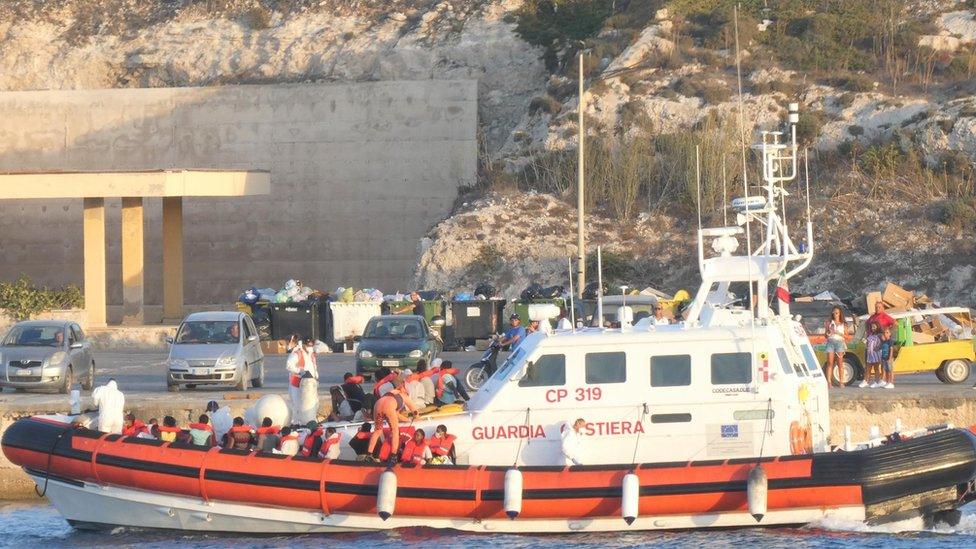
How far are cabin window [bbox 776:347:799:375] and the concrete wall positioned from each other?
1268 inches

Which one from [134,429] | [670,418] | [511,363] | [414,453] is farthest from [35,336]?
[670,418]

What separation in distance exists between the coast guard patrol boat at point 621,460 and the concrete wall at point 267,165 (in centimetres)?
3143

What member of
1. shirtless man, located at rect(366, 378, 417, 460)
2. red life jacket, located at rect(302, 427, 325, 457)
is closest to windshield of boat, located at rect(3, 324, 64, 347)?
red life jacket, located at rect(302, 427, 325, 457)

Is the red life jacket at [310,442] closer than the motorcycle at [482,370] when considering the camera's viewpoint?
Yes

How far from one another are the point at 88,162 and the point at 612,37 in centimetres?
1794

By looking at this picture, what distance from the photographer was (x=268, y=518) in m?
18.8

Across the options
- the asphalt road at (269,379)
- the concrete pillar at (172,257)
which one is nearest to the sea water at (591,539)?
the asphalt road at (269,379)

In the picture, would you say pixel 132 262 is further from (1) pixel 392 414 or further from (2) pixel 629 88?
(1) pixel 392 414

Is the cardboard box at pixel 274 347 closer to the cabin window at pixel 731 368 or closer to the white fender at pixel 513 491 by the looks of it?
the white fender at pixel 513 491

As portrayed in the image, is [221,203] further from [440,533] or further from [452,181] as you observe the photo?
[440,533]

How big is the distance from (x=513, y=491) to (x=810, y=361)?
13.5 feet

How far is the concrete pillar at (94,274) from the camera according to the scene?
41.3 meters

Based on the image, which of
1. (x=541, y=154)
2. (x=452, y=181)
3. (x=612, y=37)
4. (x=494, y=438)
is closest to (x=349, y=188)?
(x=452, y=181)

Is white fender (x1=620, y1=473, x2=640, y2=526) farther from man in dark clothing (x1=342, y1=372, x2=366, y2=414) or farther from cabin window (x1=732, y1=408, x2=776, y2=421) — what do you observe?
man in dark clothing (x1=342, y1=372, x2=366, y2=414)
